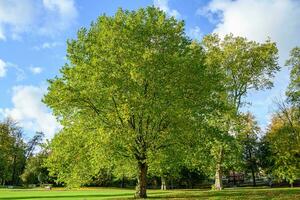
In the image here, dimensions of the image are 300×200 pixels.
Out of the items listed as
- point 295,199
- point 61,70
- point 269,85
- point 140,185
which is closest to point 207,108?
point 140,185

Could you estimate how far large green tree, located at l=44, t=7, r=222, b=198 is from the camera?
2717cm

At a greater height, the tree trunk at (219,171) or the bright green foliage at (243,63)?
the bright green foliage at (243,63)

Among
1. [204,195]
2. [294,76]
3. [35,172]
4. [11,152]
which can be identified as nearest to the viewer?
[204,195]

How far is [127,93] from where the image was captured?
91.5 feet

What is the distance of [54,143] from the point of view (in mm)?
30234

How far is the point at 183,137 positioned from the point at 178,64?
19.0 ft

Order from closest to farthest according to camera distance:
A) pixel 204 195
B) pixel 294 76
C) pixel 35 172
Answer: pixel 204 195, pixel 294 76, pixel 35 172

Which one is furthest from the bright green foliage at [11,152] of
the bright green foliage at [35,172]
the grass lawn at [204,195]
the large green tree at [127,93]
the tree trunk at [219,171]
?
the large green tree at [127,93]

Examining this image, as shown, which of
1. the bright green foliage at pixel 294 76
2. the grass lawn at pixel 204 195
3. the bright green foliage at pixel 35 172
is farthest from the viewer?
the bright green foliage at pixel 35 172

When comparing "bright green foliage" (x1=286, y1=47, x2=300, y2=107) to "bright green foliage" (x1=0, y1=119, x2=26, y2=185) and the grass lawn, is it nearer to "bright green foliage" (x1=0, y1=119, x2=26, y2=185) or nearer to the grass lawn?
the grass lawn

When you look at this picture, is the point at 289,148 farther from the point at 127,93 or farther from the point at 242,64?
the point at 127,93

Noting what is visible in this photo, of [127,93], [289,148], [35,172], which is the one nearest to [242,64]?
[289,148]

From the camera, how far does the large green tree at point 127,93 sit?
89.1 ft

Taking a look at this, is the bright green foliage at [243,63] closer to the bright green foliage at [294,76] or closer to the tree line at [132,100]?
the bright green foliage at [294,76]
